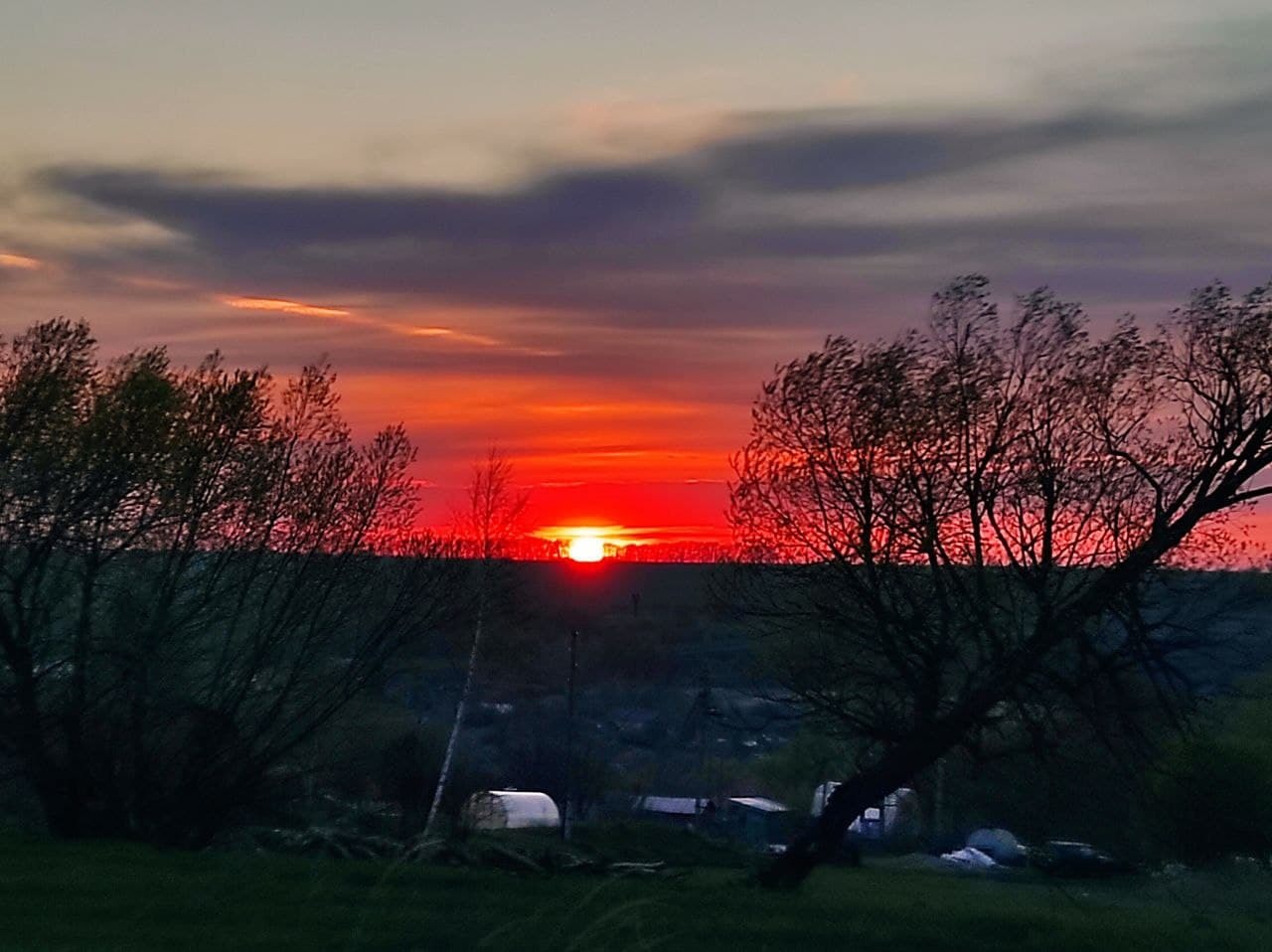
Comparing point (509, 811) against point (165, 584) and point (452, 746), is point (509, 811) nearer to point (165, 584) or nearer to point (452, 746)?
point (452, 746)

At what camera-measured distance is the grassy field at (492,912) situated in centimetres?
1256

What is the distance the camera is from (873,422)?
2238 cm

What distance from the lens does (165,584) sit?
25.5 metres

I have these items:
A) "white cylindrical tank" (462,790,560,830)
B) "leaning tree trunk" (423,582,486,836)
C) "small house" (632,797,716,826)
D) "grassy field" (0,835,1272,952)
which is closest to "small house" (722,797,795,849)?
"small house" (632,797,716,826)

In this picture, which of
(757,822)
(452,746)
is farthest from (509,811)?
(757,822)

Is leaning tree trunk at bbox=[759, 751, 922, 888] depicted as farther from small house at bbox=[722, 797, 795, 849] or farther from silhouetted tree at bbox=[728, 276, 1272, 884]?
small house at bbox=[722, 797, 795, 849]

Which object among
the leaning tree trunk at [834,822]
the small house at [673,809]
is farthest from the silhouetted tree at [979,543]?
the small house at [673,809]

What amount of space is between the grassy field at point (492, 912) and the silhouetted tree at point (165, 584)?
15.4ft

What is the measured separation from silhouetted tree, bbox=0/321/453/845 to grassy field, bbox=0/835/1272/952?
4.69 m

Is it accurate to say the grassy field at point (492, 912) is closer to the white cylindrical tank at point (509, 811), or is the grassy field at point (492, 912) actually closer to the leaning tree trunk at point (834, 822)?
the leaning tree trunk at point (834, 822)

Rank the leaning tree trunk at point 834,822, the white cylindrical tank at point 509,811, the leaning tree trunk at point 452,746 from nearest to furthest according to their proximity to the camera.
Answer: the leaning tree trunk at point 834,822 < the leaning tree trunk at point 452,746 < the white cylindrical tank at point 509,811

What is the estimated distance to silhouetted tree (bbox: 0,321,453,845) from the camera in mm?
24250

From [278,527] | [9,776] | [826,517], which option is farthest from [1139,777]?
[9,776]

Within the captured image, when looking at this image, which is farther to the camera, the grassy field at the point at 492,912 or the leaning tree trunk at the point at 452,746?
the leaning tree trunk at the point at 452,746
